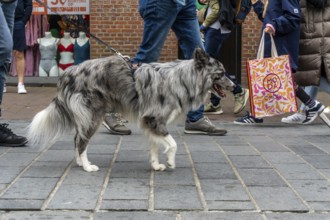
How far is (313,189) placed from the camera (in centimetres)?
412

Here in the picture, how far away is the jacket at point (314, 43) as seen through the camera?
7.05m

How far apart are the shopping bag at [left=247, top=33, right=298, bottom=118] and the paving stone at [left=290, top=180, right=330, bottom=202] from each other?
260cm

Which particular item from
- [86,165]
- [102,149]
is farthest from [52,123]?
[102,149]

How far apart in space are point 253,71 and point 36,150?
9.30ft

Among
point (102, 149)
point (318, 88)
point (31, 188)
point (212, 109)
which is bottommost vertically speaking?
point (212, 109)

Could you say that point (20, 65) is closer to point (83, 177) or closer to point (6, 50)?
point (6, 50)

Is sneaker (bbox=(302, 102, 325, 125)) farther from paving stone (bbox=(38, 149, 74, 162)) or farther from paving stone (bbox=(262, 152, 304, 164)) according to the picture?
paving stone (bbox=(38, 149, 74, 162))

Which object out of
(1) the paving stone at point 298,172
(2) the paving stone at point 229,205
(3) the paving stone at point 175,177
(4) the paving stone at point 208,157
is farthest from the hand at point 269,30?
(2) the paving stone at point 229,205

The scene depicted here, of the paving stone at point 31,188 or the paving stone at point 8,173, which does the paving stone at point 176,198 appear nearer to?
the paving stone at point 31,188

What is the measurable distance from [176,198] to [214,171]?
863mm

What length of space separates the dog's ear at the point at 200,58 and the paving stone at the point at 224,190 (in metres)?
0.92

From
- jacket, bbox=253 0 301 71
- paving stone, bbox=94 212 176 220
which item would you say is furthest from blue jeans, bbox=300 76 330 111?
paving stone, bbox=94 212 176 220

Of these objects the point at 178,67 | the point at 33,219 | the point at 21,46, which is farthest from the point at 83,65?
the point at 21,46

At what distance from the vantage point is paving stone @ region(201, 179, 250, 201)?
388cm
